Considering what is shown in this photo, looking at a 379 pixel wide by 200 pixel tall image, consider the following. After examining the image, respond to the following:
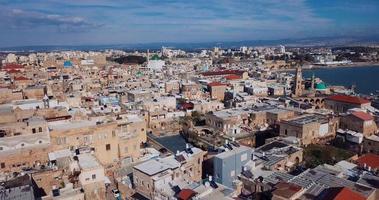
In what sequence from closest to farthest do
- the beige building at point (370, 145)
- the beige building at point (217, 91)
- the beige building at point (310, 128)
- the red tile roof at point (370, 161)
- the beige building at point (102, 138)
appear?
the red tile roof at point (370, 161)
the beige building at point (102, 138)
the beige building at point (370, 145)
the beige building at point (310, 128)
the beige building at point (217, 91)

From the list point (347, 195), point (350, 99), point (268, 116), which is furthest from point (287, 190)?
point (350, 99)

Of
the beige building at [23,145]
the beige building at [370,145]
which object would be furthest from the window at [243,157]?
the beige building at [370,145]

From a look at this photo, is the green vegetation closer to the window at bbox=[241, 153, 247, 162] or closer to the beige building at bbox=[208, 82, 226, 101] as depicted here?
the window at bbox=[241, 153, 247, 162]

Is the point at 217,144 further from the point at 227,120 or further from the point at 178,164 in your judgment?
the point at 178,164

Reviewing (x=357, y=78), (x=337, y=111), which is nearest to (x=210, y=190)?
(x=337, y=111)

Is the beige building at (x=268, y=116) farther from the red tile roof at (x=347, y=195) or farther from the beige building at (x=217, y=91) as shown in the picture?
the red tile roof at (x=347, y=195)

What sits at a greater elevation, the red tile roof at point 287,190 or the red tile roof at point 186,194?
the red tile roof at point 287,190
